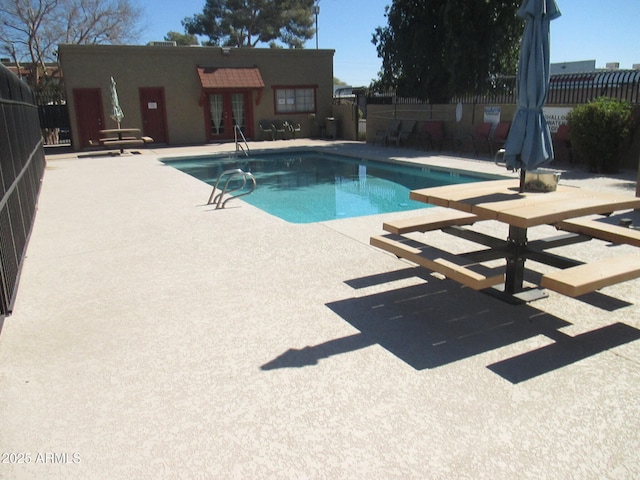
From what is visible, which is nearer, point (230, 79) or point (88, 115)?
point (88, 115)

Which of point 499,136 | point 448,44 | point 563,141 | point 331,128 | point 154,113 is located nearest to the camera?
point 563,141

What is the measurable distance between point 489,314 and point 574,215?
2.99 feet

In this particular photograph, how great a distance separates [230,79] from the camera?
21016 millimetres

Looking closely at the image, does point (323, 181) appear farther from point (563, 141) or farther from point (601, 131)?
point (601, 131)

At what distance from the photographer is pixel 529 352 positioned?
3312 millimetres

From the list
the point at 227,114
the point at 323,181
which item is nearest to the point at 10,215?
the point at 323,181

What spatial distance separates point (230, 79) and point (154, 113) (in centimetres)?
327

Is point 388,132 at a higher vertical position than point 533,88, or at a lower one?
lower

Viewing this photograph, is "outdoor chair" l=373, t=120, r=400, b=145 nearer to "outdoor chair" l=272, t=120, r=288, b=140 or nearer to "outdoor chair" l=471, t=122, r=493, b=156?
"outdoor chair" l=471, t=122, r=493, b=156

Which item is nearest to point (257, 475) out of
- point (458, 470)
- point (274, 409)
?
point (274, 409)

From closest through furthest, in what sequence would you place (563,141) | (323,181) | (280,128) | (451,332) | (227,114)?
(451,332) → (563,141) → (323,181) → (227,114) → (280,128)

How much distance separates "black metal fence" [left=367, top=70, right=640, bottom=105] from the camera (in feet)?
39.2

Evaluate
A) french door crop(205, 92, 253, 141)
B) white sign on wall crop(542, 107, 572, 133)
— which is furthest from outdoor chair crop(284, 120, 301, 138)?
white sign on wall crop(542, 107, 572, 133)

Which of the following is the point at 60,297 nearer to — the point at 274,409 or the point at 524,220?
the point at 274,409
